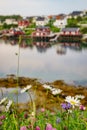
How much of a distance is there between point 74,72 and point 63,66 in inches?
156

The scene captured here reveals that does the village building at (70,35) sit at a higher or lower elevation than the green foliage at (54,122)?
lower

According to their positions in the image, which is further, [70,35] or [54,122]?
[70,35]

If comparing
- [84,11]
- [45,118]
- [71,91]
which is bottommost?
[84,11]

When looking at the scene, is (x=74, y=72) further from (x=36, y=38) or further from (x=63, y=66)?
(x=36, y=38)

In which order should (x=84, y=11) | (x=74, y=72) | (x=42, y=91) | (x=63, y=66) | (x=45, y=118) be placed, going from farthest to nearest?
(x=84, y=11) < (x=63, y=66) < (x=74, y=72) < (x=42, y=91) < (x=45, y=118)

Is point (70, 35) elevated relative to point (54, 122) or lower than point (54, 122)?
lower

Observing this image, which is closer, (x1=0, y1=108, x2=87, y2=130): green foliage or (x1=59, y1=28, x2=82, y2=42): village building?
(x1=0, y1=108, x2=87, y2=130): green foliage

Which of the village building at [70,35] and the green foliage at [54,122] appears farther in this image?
the village building at [70,35]

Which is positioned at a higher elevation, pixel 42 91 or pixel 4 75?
pixel 42 91

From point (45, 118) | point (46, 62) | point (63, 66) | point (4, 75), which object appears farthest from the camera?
point (46, 62)

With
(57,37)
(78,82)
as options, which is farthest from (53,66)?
(57,37)

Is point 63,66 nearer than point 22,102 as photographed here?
No

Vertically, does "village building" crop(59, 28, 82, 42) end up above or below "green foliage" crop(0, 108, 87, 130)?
below

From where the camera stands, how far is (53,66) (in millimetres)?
27688
